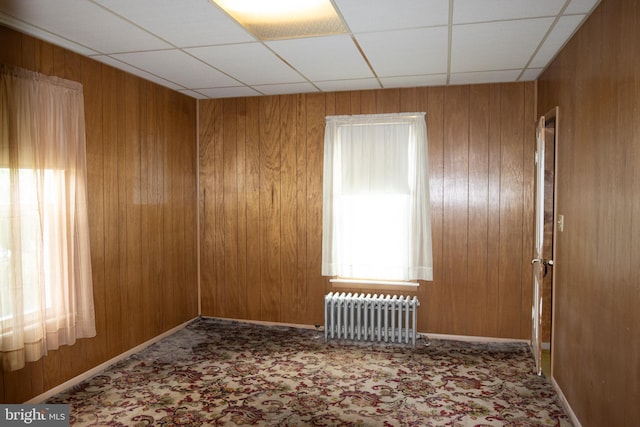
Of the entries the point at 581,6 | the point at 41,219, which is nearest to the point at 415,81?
the point at 581,6

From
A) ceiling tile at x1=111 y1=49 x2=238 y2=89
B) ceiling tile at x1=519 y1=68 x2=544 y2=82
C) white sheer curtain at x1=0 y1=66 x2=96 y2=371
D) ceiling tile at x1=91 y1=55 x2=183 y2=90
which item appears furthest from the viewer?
ceiling tile at x1=519 y1=68 x2=544 y2=82

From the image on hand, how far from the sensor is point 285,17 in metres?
3.03

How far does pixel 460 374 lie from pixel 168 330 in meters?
3.01

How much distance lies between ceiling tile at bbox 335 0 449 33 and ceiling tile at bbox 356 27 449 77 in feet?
0.41

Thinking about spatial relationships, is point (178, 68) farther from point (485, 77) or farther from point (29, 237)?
point (485, 77)

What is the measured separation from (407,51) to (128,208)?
112 inches

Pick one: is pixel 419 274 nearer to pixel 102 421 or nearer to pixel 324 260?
pixel 324 260

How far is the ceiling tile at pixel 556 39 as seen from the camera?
112 inches

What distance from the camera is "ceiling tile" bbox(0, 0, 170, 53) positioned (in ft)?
8.67

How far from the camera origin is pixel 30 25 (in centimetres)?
296

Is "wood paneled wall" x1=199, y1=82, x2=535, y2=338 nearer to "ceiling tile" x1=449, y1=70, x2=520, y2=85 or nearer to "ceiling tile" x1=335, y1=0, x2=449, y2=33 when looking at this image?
"ceiling tile" x1=449, y1=70, x2=520, y2=85

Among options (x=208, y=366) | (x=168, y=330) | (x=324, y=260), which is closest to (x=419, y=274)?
(x=324, y=260)

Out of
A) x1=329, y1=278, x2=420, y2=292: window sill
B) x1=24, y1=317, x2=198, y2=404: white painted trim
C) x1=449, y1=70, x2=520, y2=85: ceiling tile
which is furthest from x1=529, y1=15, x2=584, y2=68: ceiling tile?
x1=24, y1=317, x2=198, y2=404: white painted trim

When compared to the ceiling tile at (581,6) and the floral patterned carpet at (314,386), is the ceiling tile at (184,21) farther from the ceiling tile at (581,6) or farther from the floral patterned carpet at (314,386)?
the floral patterned carpet at (314,386)
